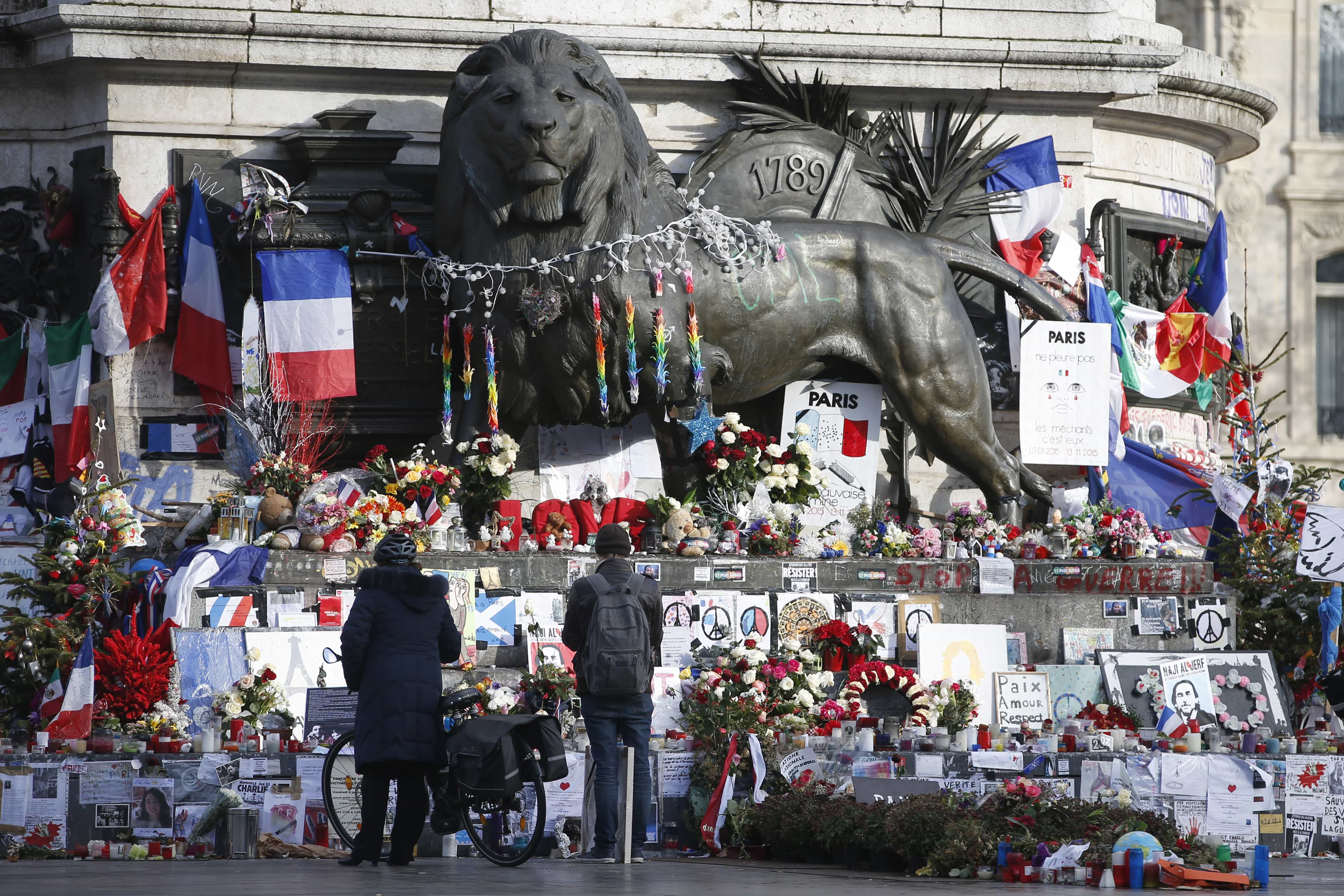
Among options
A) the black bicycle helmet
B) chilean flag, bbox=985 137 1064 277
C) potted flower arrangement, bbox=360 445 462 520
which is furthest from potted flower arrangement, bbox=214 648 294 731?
chilean flag, bbox=985 137 1064 277

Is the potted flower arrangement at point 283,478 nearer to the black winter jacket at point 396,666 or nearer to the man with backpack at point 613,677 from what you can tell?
the man with backpack at point 613,677

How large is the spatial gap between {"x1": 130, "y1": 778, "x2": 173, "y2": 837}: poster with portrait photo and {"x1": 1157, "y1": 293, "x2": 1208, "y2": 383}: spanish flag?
1116 centimetres

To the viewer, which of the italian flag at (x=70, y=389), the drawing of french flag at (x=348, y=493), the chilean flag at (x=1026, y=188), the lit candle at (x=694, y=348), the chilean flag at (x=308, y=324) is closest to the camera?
the drawing of french flag at (x=348, y=493)

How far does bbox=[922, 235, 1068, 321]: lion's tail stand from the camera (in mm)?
17172

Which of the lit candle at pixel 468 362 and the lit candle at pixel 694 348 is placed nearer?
the lit candle at pixel 468 362

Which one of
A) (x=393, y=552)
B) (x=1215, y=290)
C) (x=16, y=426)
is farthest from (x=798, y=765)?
(x=1215, y=290)

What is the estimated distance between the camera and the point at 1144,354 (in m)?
19.7

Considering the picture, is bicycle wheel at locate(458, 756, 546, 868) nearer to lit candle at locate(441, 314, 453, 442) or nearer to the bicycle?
the bicycle

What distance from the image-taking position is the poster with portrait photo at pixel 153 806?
11719mm

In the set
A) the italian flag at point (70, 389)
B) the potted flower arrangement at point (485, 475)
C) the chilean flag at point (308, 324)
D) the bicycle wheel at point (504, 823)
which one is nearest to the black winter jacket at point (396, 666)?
the bicycle wheel at point (504, 823)

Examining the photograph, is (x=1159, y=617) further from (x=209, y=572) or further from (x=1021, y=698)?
(x=209, y=572)

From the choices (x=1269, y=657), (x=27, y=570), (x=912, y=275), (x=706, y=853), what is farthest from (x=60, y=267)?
(x=1269, y=657)

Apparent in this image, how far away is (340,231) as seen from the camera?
17.0m

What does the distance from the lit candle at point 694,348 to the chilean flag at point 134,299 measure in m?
4.16
